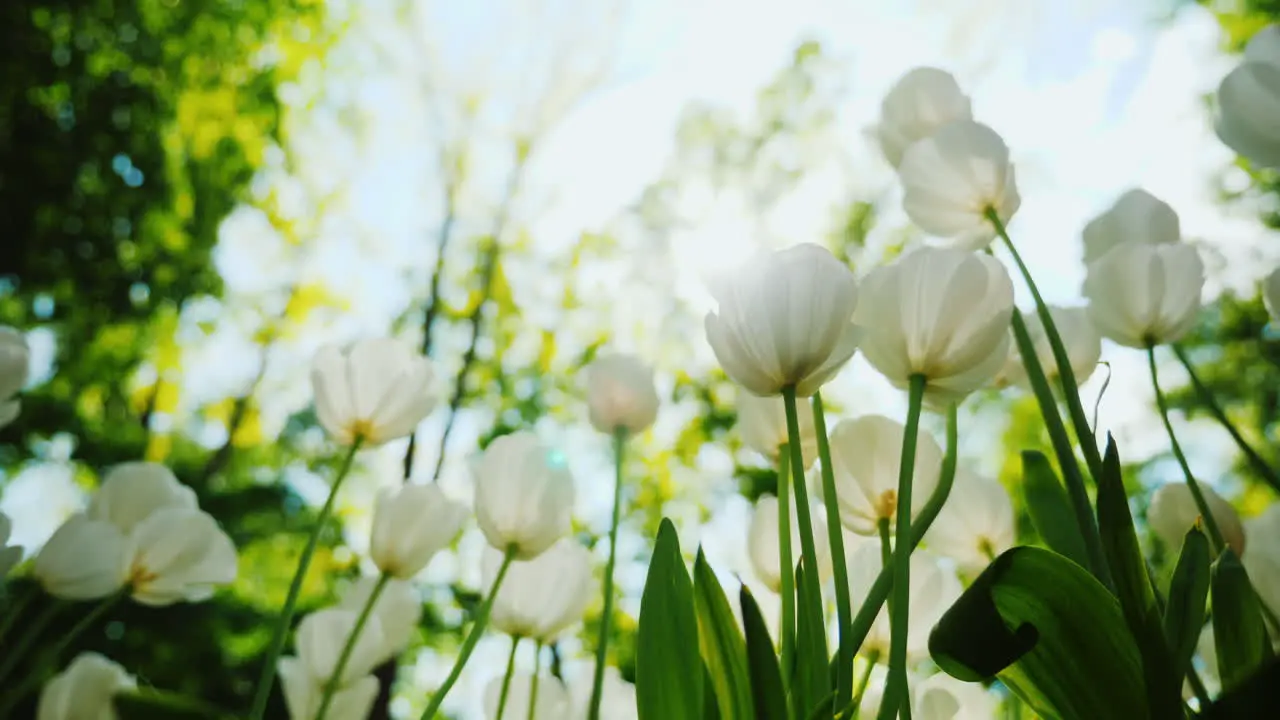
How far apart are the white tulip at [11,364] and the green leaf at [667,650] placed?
1.26ft

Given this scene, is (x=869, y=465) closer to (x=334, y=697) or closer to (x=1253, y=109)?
(x=1253, y=109)

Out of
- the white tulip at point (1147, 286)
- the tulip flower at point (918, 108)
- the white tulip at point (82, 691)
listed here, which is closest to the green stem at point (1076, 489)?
the white tulip at point (1147, 286)

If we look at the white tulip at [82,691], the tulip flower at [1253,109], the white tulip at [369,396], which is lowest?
the white tulip at [82,691]

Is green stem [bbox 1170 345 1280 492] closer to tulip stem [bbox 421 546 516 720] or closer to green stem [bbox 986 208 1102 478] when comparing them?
green stem [bbox 986 208 1102 478]

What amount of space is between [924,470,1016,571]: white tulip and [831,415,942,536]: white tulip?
8cm

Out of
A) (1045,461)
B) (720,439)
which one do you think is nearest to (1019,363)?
(1045,461)

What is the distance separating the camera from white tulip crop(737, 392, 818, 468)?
0.50m

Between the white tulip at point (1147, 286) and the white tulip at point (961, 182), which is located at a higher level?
the white tulip at point (961, 182)

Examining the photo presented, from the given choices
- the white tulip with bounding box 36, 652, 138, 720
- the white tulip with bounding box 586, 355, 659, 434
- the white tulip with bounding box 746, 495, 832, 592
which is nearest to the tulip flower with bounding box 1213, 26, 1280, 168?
the white tulip with bounding box 746, 495, 832, 592

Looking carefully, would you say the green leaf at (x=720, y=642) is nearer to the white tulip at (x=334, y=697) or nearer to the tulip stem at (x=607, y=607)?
the tulip stem at (x=607, y=607)

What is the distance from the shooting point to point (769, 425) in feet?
1.67

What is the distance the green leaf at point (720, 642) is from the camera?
42 centimetres

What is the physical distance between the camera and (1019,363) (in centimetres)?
53

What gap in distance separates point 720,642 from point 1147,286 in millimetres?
307
